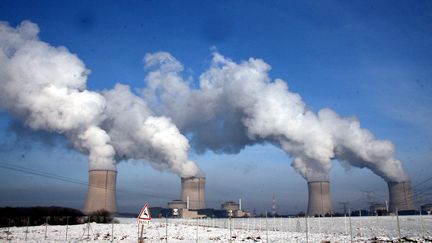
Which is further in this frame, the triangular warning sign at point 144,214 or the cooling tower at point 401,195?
the cooling tower at point 401,195

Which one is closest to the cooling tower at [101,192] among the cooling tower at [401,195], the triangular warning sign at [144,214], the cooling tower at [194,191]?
the cooling tower at [194,191]

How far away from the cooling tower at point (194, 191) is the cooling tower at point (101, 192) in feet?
56.6

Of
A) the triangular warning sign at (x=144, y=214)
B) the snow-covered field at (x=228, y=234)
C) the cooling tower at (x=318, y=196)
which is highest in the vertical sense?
the cooling tower at (x=318, y=196)

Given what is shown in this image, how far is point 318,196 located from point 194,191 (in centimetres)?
2309

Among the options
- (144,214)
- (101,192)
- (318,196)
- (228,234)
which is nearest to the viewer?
(144,214)

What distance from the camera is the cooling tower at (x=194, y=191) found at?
246 ft

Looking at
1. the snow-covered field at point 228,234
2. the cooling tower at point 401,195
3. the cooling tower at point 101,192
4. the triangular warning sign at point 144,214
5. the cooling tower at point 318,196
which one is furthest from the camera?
the cooling tower at point 401,195

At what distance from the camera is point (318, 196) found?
6756 centimetres

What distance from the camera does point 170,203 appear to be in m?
90.1

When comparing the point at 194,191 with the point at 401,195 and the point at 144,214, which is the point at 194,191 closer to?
the point at 401,195

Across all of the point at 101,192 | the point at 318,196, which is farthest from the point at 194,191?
the point at 318,196

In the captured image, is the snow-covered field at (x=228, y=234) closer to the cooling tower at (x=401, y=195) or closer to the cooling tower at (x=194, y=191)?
the cooling tower at (x=401, y=195)

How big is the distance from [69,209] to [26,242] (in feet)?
214

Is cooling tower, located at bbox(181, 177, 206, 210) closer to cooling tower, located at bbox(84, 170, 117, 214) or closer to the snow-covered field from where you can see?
cooling tower, located at bbox(84, 170, 117, 214)
